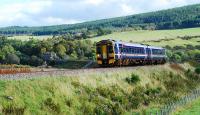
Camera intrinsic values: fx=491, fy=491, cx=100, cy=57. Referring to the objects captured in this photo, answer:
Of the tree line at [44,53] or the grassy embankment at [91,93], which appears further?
the tree line at [44,53]

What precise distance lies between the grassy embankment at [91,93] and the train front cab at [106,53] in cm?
290

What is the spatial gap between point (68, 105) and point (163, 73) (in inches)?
1478

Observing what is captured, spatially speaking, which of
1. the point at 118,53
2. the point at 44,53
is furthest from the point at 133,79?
the point at 44,53

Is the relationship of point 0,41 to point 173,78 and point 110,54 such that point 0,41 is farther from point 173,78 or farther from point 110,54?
point 110,54

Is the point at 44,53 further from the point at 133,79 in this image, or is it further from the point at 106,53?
the point at 133,79

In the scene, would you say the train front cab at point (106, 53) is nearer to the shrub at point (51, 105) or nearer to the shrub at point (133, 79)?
the shrub at point (133, 79)

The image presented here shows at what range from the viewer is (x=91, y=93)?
4397cm

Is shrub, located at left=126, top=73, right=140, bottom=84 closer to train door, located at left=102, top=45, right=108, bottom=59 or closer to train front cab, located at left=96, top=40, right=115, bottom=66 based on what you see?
train front cab, located at left=96, top=40, right=115, bottom=66

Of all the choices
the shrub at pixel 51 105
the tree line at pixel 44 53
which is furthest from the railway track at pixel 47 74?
the tree line at pixel 44 53

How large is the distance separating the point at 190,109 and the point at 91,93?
12.3 meters

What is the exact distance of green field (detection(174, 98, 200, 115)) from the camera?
47619 millimetres

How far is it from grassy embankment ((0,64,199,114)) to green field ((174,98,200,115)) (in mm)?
2792

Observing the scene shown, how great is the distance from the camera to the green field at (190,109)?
47619mm

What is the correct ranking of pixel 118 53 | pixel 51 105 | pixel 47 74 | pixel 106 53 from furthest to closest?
pixel 118 53 → pixel 106 53 → pixel 47 74 → pixel 51 105
